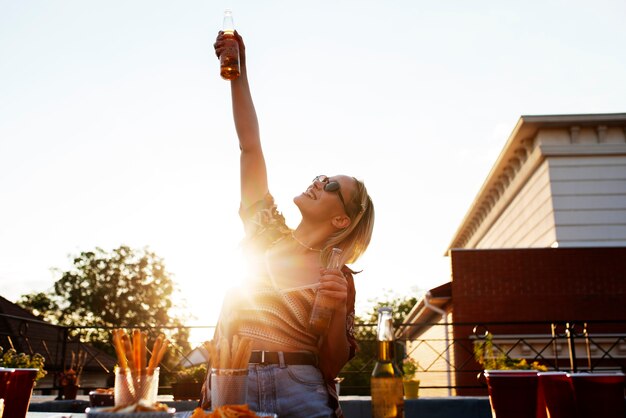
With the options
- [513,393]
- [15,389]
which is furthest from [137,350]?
[513,393]

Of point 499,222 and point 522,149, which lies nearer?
point 522,149

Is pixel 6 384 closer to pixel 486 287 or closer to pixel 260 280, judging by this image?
pixel 260 280

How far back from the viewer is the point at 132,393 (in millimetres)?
1313

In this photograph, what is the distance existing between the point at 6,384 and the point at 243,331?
709 millimetres

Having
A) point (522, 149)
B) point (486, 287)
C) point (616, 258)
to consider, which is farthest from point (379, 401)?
point (522, 149)

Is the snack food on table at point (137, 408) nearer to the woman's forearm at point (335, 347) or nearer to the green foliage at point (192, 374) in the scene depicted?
the woman's forearm at point (335, 347)

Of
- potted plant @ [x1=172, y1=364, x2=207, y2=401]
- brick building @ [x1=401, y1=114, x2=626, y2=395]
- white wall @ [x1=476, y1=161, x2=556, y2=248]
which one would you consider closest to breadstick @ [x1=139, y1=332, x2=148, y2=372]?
potted plant @ [x1=172, y1=364, x2=207, y2=401]

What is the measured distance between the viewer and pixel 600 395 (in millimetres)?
1228

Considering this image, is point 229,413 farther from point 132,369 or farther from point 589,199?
point 589,199

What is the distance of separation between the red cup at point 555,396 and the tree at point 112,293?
35864mm

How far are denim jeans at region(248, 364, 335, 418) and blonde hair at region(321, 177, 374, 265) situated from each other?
0.52 metres

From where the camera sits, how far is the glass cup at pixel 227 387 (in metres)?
1.35

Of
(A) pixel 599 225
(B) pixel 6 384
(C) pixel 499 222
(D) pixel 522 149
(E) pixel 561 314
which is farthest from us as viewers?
(C) pixel 499 222

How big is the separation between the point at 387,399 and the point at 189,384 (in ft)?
17.3
